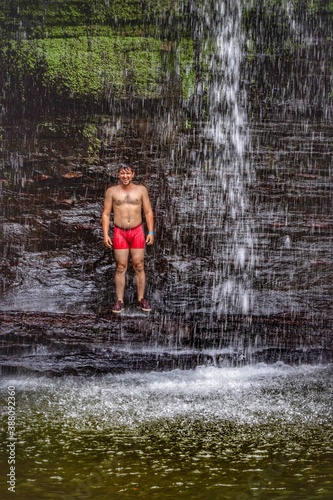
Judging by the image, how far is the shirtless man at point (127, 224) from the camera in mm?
5074

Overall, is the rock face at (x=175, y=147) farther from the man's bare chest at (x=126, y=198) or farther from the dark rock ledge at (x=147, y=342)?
the man's bare chest at (x=126, y=198)

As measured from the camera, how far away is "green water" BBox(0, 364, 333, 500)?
2.68m

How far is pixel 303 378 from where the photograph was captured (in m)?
4.46

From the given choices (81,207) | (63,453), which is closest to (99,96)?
(81,207)

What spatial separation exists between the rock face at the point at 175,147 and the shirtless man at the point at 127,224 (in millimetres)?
1303

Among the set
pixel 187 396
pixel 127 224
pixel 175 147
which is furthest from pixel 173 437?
pixel 175 147

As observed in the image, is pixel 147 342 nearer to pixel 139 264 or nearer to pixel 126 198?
pixel 139 264

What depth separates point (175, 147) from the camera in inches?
271

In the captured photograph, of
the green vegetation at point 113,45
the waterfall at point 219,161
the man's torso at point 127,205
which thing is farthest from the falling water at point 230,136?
the man's torso at point 127,205

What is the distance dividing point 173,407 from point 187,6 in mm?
4597

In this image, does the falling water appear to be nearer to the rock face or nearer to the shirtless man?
the rock face

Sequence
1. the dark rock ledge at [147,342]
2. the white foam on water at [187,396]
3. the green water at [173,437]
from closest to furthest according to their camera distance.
Answer: the green water at [173,437]
the white foam on water at [187,396]
the dark rock ledge at [147,342]

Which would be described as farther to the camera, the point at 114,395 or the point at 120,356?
the point at 120,356

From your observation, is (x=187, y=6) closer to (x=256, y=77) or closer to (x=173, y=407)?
(x=256, y=77)
